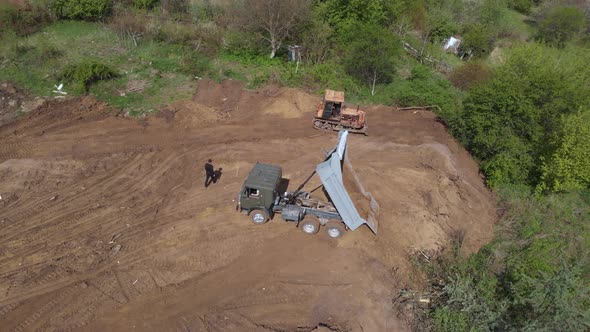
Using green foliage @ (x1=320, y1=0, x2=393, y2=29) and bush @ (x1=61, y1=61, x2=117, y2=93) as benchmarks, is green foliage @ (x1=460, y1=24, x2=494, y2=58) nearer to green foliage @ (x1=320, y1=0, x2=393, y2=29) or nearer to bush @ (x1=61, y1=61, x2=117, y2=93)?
green foliage @ (x1=320, y1=0, x2=393, y2=29)

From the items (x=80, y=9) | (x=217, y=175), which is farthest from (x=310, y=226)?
(x=80, y=9)

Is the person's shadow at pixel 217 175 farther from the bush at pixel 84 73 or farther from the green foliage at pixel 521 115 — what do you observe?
the green foliage at pixel 521 115

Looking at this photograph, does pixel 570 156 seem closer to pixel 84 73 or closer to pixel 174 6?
pixel 84 73

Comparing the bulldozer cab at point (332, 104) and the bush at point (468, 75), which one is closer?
the bulldozer cab at point (332, 104)

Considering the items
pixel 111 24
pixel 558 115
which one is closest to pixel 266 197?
pixel 558 115

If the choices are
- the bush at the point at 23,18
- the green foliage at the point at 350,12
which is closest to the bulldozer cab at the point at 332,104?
the green foliage at the point at 350,12

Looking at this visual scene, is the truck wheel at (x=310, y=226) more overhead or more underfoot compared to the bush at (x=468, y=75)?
more underfoot

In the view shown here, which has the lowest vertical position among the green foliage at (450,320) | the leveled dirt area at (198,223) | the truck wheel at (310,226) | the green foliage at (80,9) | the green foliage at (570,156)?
the leveled dirt area at (198,223)
